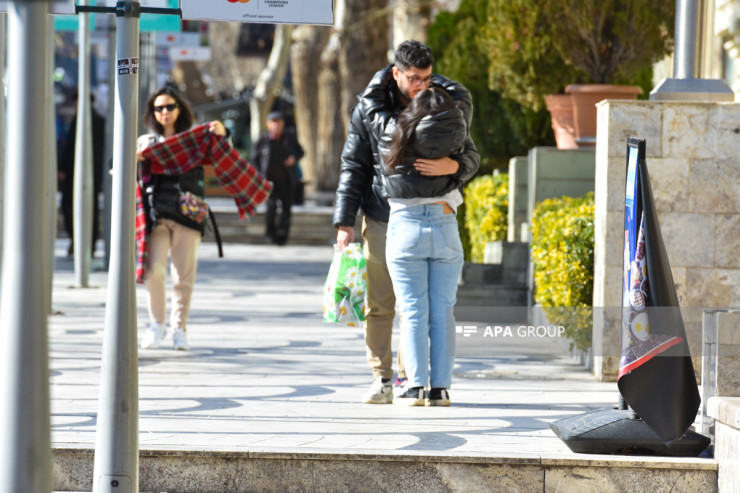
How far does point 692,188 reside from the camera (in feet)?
25.0

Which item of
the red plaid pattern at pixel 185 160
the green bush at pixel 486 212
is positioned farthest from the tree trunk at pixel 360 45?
the red plaid pattern at pixel 185 160

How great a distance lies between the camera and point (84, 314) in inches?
426

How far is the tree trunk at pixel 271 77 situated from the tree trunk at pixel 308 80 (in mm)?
332

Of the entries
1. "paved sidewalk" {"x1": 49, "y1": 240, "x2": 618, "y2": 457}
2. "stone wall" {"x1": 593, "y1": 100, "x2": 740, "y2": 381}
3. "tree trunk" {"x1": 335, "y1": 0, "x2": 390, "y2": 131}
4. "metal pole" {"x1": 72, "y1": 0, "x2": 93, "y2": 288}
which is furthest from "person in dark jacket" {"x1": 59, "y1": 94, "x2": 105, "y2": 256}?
"stone wall" {"x1": 593, "y1": 100, "x2": 740, "y2": 381}

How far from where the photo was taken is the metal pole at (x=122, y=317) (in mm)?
4852

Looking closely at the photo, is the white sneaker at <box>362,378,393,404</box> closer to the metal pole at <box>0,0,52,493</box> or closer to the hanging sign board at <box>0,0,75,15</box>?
the hanging sign board at <box>0,0,75,15</box>

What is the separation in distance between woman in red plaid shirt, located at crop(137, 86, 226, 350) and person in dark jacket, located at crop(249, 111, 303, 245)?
9900mm

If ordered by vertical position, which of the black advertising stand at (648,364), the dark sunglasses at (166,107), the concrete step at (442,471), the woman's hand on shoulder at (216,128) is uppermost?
the dark sunglasses at (166,107)

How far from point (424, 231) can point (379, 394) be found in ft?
3.07

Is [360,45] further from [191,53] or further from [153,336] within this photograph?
[153,336]

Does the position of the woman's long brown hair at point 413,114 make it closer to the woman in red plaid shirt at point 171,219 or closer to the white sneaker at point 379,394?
the white sneaker at point 379,394

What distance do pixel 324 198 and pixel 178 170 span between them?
1795cm

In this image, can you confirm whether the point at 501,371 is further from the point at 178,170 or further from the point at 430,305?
the point at 178,170

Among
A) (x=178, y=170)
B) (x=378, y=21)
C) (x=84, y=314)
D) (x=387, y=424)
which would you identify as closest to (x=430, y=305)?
(x=387, y=424)
